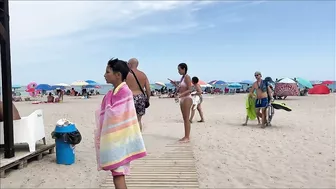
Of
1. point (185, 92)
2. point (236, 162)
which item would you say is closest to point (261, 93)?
point (185, 92)

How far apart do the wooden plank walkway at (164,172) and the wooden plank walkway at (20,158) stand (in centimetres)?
142

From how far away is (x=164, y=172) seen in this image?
4.92 meters

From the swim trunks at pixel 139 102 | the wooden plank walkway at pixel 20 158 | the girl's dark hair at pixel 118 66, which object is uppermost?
the girl's dark hair at pixel 118 66

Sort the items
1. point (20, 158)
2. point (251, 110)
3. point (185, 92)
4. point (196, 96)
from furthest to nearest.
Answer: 1. point (196, 96)
2. point (251, 110)
3. point (185, 92)
4. point (20, 158)

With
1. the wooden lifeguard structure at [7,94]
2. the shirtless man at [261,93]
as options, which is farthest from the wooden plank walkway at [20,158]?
the shirtless man at [261,93]

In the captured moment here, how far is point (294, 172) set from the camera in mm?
5125

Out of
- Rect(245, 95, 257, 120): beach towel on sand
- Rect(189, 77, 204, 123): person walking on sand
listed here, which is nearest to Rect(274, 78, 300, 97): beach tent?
Rect(189, 77, 204, 123): person walking on sand

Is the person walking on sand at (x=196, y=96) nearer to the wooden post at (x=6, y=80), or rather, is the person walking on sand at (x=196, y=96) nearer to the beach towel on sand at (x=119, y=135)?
the wooden post at (x=6, y=80)

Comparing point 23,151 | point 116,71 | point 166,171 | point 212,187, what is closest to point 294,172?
point 212,187

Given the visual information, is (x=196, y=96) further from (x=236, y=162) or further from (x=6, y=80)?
(x=6, y=80)

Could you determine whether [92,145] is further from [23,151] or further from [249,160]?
[249,160]

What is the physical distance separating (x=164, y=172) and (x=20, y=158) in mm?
2142

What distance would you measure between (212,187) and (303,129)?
5985 millimetres

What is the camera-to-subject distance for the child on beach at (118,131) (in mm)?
3180
